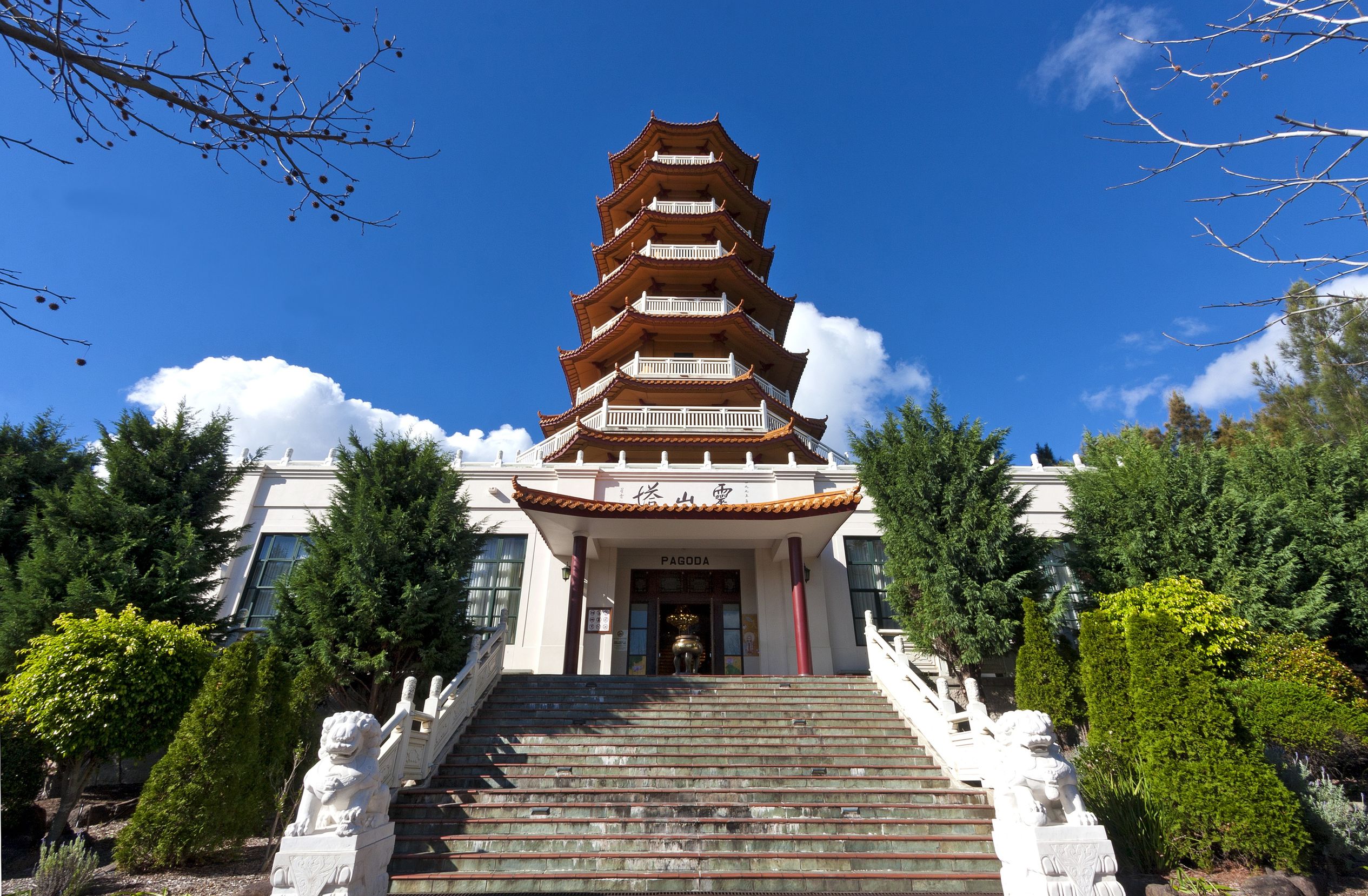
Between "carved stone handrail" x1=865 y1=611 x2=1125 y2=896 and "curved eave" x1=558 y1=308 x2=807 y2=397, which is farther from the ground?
"curved eave" x1=558 y1=308 x2=807 y2=397

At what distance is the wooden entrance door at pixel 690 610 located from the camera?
1201 cm

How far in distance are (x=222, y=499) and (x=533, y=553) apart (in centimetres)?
526

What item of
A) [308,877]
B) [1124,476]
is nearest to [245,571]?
[308,877]

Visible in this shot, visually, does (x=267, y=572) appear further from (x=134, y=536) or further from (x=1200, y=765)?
(x=1200, y=765)

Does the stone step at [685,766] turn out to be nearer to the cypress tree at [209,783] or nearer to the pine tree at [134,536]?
the cypress tree at [209,783]

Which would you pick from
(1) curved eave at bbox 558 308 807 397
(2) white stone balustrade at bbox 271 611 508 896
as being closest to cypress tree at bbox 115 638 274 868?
(2) white stone balustrade at bbox 271 611 508 896

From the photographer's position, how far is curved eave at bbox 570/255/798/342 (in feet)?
60.5

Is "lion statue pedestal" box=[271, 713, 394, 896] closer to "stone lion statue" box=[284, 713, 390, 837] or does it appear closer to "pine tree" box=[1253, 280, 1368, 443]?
"stone lion statue" box=[284, 713, 390, 837]

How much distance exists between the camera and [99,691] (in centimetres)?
681

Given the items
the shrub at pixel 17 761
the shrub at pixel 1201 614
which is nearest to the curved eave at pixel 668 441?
the shrub at pixel 1201 614

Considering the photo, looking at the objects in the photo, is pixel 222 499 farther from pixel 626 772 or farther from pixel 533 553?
pixel 626 772

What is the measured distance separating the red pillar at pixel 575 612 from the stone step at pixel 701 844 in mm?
3987

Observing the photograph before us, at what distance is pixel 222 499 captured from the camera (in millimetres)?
10414

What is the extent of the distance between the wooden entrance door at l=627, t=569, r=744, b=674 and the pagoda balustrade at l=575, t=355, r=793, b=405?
571 centimetres
